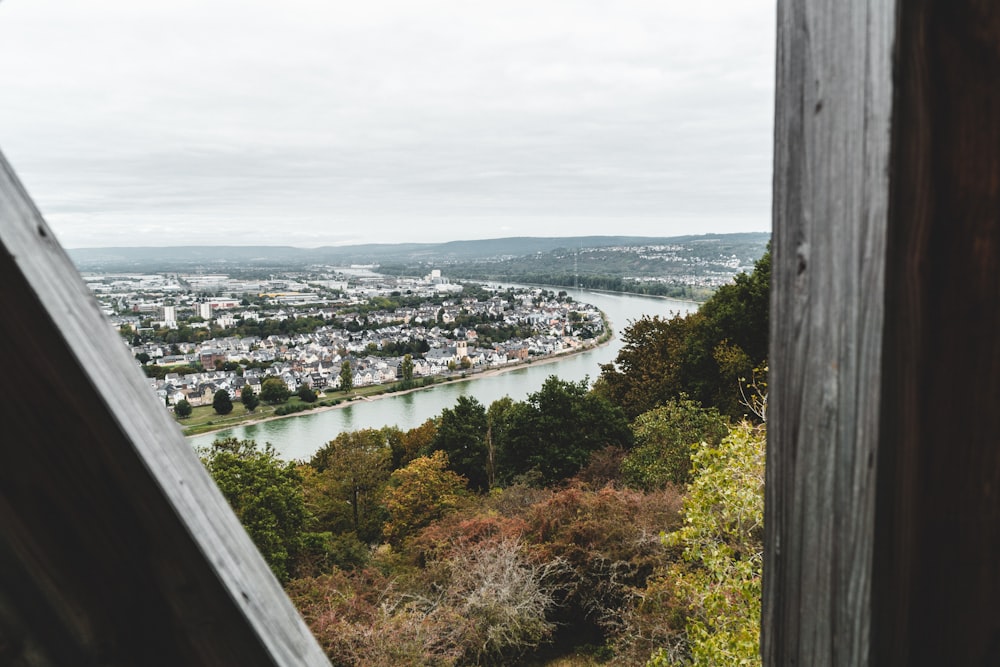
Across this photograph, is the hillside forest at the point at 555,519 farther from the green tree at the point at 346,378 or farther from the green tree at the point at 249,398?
the green tree at the point at 346,378

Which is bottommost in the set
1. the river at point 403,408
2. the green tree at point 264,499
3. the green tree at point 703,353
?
the river at point 403,408

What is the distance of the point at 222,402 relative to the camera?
28672 mm

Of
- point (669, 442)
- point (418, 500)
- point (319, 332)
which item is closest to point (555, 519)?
point (669, 442)

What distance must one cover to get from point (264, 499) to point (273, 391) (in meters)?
22.0

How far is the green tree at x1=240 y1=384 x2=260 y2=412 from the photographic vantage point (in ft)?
98.2

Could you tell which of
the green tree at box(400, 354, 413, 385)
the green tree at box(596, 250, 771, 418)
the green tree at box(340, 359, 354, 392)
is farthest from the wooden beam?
the green tree at box(400, 354, 413, 385)

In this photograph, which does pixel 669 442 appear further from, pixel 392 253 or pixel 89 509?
pixel 392 253

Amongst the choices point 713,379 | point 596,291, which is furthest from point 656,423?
point 596,291

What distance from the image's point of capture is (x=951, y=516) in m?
0.37

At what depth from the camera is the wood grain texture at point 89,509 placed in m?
0.32

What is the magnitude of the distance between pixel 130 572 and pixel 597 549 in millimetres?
8938

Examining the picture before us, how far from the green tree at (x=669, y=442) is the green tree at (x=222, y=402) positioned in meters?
22.2

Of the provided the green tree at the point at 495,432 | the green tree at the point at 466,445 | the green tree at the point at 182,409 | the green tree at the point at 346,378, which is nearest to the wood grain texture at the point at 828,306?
the green tree at the point at 495,432

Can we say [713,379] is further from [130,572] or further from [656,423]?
[130,572]
